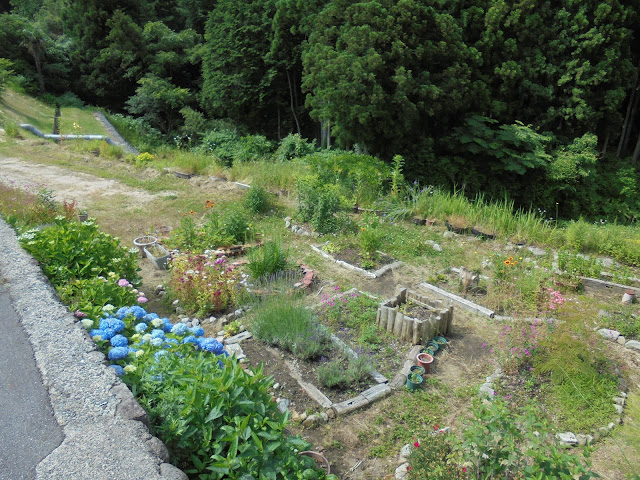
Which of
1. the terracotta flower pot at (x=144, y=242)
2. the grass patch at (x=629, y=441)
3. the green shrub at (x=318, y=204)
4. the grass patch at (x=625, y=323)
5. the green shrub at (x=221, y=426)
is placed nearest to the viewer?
the green shrub at (x=221, y=426)

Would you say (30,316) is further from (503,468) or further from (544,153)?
(544,153)

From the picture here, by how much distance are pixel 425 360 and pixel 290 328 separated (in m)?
1.25

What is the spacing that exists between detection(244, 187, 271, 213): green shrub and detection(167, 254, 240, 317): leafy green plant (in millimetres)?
2637

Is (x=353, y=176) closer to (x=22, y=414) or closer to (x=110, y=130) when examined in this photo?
(x=22, y=414)

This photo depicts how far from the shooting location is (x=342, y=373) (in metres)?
3.85

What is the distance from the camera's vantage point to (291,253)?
21.2 feet

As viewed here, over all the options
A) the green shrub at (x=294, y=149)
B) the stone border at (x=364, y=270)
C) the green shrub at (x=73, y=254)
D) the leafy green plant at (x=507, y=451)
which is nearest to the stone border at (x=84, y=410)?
the green shrub at (x=73, y=254)

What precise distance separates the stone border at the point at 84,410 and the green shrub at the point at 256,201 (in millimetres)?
4600

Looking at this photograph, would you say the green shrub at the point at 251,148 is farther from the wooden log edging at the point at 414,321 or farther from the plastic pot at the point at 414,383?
the plastic pot at the point at 414,383

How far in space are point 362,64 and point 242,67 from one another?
22.3ft

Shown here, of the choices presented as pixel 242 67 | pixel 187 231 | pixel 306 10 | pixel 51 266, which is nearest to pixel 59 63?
pixel 242 67

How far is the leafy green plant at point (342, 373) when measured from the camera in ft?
12.5

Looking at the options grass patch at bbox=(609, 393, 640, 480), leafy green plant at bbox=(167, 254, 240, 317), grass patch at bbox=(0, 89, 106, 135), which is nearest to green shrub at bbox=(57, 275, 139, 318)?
leafy green plant at bbox=(167, 254, 240, 317)

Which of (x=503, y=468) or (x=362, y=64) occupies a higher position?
(x=362, y=64)
